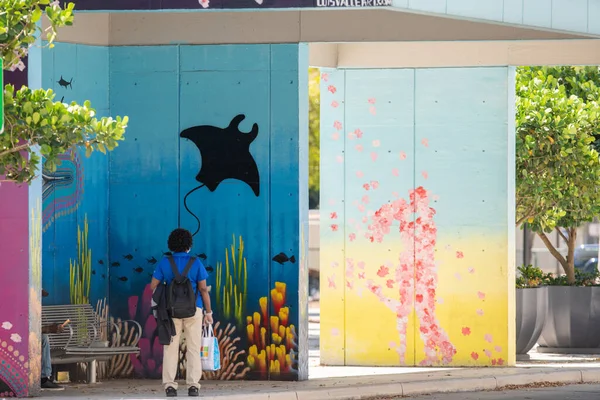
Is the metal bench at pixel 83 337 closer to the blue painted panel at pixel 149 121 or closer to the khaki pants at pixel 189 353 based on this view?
the khaki pants at pixel 189 353

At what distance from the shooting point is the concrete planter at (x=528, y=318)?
59.8ft

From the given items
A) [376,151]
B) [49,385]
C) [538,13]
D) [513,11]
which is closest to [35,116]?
[49,385]

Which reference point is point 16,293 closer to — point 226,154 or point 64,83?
point 64,83

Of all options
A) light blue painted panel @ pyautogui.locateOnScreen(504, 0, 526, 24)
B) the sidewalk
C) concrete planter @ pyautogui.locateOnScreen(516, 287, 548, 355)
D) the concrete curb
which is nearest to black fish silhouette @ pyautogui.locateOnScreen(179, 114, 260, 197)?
the sidewalk

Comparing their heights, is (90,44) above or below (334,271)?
above

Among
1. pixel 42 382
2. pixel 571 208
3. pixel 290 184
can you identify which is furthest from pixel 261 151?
pixel 571 208

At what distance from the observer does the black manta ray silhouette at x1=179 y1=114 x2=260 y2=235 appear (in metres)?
14.5

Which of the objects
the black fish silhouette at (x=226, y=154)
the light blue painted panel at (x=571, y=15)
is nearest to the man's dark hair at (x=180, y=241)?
the black fish silhouette at (x=226, y=154)

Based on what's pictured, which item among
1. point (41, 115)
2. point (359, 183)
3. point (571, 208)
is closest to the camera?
point (41, 115)

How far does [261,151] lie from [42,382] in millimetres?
3397

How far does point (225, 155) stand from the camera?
14523mm

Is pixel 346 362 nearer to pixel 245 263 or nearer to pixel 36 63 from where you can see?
pixel 245 263

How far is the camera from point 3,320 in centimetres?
1262

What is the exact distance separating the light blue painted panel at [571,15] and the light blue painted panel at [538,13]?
0.06m
